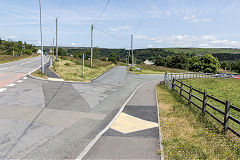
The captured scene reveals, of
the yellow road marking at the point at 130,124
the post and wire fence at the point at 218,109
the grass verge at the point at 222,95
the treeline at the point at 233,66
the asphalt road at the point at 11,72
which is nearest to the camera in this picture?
the post and wire fence at the point at 218,109

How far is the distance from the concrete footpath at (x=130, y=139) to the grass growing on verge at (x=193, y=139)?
429mm

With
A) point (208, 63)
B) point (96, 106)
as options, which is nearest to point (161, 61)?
point (208, 63)

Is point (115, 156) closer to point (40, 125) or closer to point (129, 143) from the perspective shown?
point (129, 143)

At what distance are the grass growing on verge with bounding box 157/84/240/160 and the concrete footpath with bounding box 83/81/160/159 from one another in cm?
43

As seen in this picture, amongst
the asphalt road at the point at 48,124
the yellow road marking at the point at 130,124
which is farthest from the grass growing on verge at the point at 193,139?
the asphalt road at the point at 48,124

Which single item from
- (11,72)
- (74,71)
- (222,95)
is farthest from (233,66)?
(11,72)

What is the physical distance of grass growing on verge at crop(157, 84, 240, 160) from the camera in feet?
17.3

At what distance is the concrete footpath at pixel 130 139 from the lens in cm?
524

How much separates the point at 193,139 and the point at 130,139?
220cm

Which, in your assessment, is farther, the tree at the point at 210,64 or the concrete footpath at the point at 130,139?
the tree at the point at 210,64

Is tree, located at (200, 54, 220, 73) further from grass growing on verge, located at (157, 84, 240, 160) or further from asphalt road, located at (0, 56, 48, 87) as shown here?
grass growing on verge, located at (157, 84, 240, 160)

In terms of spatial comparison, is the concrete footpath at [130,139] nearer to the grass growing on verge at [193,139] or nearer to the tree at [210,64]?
the grass growing on verge at [193,139]

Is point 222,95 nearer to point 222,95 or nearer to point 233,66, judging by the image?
point 222,95

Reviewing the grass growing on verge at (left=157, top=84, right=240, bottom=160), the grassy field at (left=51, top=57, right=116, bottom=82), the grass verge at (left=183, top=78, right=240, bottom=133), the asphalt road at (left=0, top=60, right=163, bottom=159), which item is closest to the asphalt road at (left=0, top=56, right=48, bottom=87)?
the grassy field at (left=51, top=57, right=116, bottom=82)
